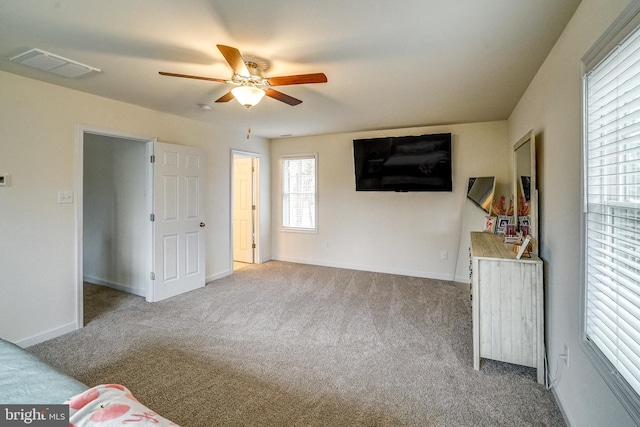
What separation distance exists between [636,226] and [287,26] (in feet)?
6.77

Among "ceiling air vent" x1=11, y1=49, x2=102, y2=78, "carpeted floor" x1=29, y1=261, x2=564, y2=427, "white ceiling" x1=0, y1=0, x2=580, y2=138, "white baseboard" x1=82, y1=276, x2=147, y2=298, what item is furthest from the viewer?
"white baseboard" x1=82, y1=276, x2=147, y2=298

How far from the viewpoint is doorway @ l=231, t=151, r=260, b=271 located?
229 inches

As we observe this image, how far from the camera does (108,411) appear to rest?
2.92 ft

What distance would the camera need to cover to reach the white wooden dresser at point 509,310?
2.20m

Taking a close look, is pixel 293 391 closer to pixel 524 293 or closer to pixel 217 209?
pixel 524 293

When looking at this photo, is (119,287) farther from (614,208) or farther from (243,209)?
(614,208)

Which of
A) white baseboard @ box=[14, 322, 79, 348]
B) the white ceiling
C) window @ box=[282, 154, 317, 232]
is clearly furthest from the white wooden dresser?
white baseboard @ box=[14, 322, 79, 348]

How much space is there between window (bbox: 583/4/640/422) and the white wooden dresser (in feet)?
2.29

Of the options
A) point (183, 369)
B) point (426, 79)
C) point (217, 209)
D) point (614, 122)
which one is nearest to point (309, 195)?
point (217, 209)

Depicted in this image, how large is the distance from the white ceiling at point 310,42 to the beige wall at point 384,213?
119cm

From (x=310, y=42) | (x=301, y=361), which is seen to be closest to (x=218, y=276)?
(x=301, y=361)

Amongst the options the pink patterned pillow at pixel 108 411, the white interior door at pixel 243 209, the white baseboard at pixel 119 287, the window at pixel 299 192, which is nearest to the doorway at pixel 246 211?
the white interior door at pixel 243 209

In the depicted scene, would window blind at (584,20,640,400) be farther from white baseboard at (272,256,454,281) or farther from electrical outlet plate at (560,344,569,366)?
white baseboard at (272,256,454,281)

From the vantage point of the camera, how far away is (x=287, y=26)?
1.93 meters
